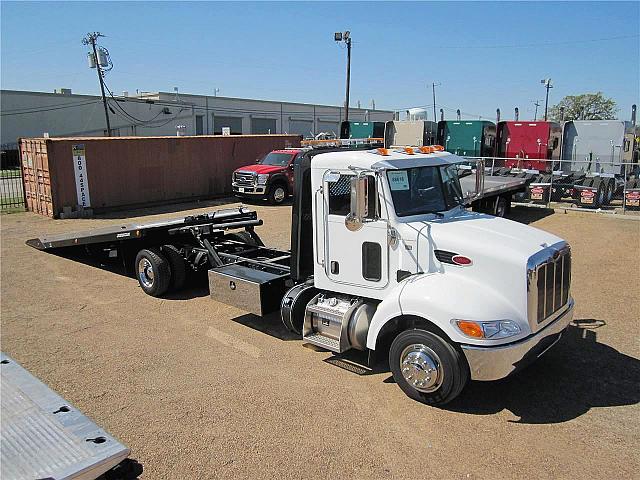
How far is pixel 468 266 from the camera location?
5023 mm

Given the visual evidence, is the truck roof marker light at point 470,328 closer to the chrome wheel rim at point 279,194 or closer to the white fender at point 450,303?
the white fender at point 450,303

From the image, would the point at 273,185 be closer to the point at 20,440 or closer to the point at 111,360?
the point at 111,360

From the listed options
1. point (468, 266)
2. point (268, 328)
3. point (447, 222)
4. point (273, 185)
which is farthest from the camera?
point (273, 185)

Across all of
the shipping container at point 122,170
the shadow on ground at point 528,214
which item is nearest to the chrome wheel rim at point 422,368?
the shadow on ground at point 528,214

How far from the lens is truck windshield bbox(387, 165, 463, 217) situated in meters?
5.56

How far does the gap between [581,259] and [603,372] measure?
5.97 meters

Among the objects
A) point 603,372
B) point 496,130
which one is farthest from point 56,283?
point 496,130

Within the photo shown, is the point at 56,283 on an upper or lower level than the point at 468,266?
lower

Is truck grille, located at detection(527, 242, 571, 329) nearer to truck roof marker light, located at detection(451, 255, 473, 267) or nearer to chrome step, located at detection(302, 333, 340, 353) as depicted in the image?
truck roof marker light, located at detection(451, 255, 473, 267)

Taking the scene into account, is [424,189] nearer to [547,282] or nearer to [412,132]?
[547,282]

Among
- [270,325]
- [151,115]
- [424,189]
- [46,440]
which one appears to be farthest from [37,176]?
[151,115]

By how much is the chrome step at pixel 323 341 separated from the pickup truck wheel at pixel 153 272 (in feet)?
11.1

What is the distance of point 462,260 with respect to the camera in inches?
199

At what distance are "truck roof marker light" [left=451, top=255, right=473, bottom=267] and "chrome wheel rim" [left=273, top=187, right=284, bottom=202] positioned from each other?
14916 millimetres
